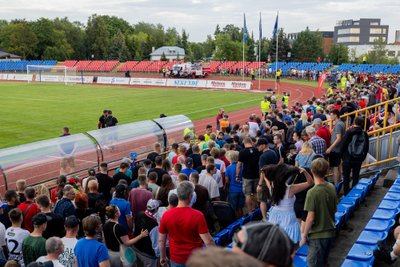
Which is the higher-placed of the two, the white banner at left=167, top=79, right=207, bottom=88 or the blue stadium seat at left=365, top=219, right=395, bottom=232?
the white banner at left=167, top=79, right=207, bottom=88

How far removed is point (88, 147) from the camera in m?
13.2

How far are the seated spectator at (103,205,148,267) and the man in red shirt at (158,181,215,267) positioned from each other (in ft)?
2.24

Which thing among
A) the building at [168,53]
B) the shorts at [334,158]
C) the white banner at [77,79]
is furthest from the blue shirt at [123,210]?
the building at [168,53]

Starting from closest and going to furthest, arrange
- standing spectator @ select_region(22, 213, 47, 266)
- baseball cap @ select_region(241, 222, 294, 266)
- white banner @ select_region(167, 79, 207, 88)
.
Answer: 1. baseball cap @ select_region(241, 222, 294, 266)
2. standing spectator @ select_region(22, 213, 47, 266)
3. white banner @ select_region(167, 79, 207, 88)

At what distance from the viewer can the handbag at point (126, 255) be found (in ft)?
19.8

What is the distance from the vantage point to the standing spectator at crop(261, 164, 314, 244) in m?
6.11

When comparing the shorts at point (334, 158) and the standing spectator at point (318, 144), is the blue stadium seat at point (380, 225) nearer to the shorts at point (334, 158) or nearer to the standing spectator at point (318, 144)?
the standing spectator at point (318, 144)

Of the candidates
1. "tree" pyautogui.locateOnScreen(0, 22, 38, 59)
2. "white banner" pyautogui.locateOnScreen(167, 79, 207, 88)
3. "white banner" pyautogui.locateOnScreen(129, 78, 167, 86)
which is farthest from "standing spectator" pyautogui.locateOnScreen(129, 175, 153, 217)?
"tree" pyautogui.locateOnScreen(0, 22, 38, 59)

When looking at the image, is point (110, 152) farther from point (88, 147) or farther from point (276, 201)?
point (276, 201)

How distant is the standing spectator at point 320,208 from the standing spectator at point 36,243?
355 cm

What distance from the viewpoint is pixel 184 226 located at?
529 cm

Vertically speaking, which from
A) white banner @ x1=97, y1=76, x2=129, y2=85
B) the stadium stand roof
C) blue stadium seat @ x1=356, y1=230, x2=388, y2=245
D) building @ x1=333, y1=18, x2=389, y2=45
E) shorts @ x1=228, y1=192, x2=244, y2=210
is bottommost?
shorts @ x1=228, y1=192, x2=244, y2=210

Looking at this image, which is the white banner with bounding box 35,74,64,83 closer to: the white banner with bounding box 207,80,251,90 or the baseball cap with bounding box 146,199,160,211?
the white banner with bounding box 207,80,251,90

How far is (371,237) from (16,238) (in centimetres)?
557
